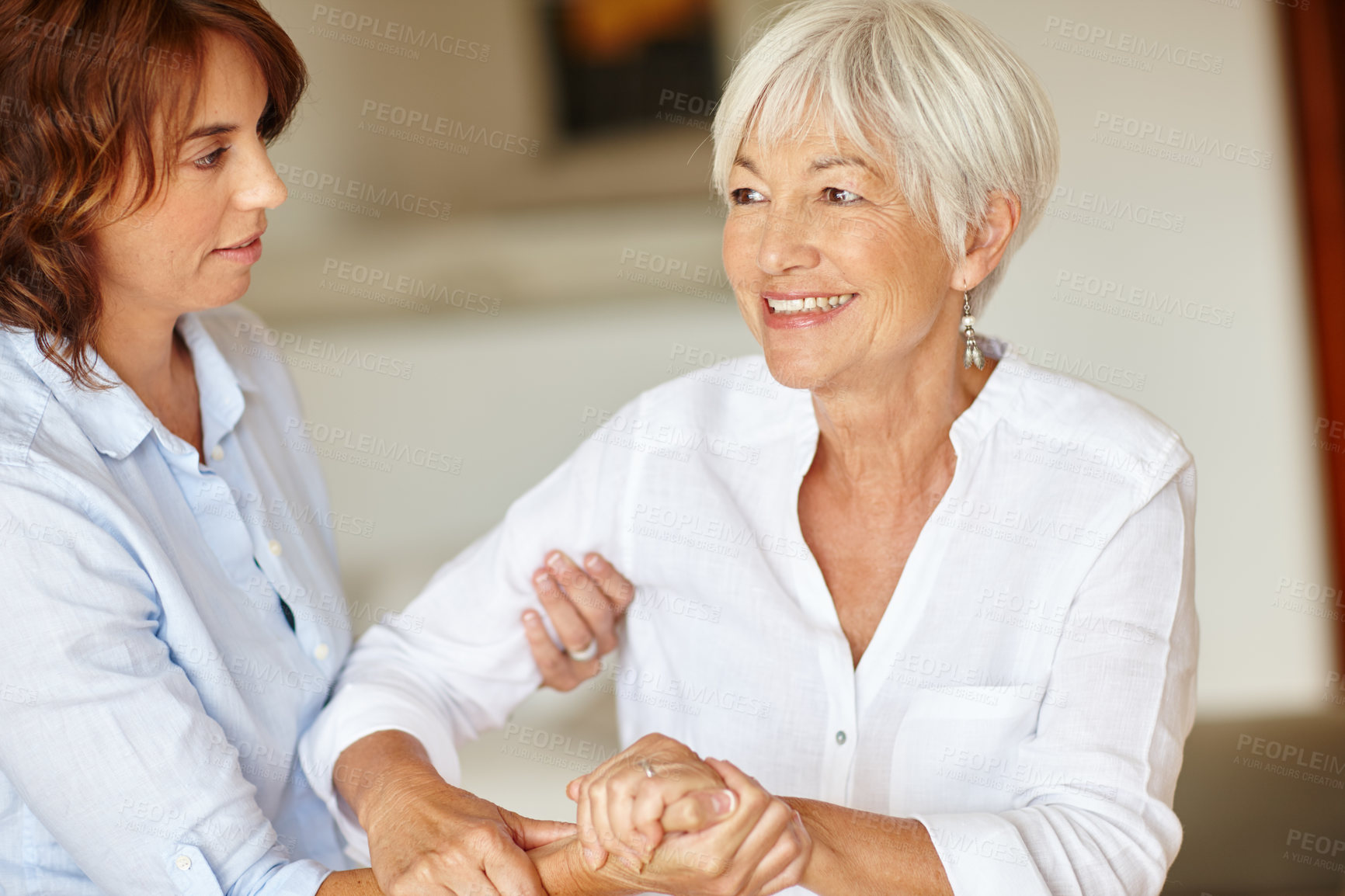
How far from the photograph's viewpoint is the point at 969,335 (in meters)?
1.63

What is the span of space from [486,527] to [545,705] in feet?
3.24

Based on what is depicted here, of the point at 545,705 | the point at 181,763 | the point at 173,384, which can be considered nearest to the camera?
the point at 181,763

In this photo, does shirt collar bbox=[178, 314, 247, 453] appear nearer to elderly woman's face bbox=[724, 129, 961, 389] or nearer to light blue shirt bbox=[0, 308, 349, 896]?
light blue shirt bbox=[0, 308, 349, 896]

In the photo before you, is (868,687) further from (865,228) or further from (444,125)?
(444,125)

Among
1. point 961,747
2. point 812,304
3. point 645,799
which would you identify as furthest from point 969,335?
point 645,799

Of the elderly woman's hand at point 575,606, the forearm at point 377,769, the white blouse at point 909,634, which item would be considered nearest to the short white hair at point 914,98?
the white blouse at point 909,634

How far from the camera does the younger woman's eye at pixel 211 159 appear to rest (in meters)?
1.43

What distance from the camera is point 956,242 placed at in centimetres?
155

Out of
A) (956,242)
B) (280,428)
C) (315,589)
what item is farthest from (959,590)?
(280,428)

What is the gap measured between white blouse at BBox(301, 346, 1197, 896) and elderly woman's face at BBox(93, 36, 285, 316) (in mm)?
565

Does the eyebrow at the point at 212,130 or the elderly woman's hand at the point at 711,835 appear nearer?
the elderly woman's hand at the point at 711,835

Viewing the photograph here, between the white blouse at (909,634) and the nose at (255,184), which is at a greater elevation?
the nose at (255,184)

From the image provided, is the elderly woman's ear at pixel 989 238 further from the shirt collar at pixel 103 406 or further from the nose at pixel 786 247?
the shirt collar at pixel 103 406

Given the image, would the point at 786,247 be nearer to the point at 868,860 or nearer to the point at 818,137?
the point at 818,137
